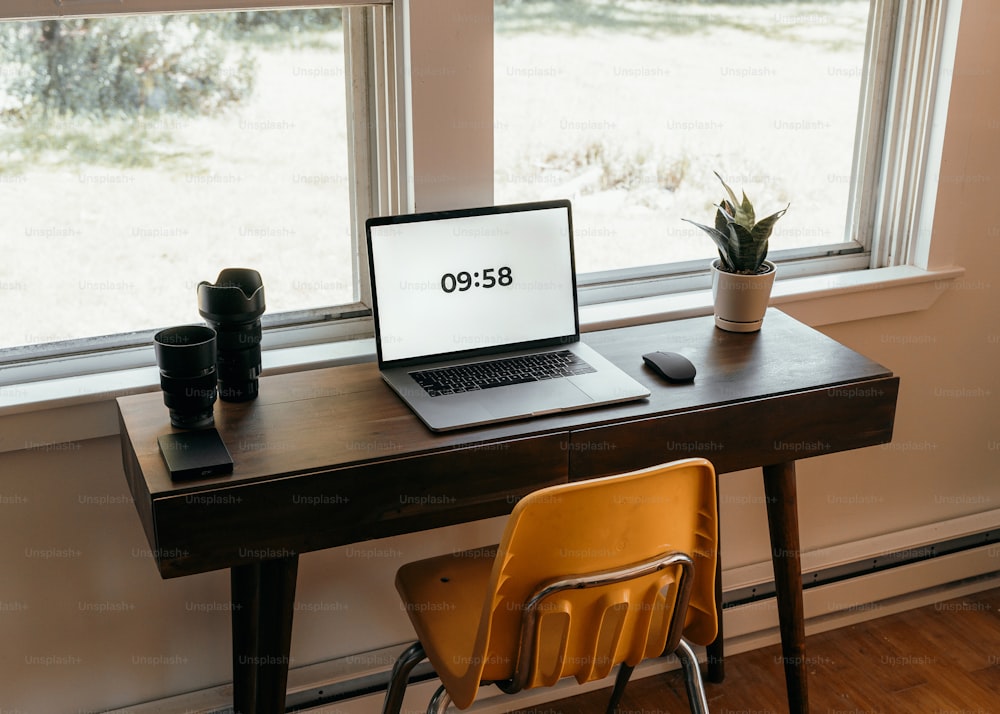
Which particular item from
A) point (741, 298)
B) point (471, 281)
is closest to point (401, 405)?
point (471, 281)

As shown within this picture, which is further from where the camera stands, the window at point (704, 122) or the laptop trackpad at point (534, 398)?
the window at point (704, 122)

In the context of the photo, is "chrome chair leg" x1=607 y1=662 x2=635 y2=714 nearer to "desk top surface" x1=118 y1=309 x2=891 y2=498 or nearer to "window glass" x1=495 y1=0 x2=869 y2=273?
"desk top surface" x1=118 y1=309 x2=891 y2=498

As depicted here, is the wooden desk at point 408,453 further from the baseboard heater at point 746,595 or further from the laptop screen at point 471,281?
the baseboard heater at point 746,595

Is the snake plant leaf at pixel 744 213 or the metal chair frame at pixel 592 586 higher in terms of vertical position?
the snake plant leaf at pixel 744 213

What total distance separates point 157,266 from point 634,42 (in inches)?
40.0

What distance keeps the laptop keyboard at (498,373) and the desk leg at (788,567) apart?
406 mm

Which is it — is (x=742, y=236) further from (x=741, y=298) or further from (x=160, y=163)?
(x=160, y=163)

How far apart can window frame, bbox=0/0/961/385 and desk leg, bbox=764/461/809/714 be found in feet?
1.61

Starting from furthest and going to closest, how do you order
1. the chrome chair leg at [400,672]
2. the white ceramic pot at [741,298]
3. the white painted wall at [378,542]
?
the white ceramic pot at [741,298] < the white painted wall at [378,542] < the chrome chair leg at [400,672]

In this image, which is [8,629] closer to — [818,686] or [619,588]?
[619,588]

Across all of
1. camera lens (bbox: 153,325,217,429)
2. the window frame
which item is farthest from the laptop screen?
camera lens (bbox: 153,325,217,429)

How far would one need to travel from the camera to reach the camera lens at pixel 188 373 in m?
1.56

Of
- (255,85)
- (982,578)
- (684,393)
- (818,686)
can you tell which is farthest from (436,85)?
(982,578)

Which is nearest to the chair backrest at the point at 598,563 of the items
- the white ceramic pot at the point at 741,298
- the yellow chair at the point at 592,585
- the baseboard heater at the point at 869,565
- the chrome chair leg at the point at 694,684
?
the yellow chair at the point at 592,585
